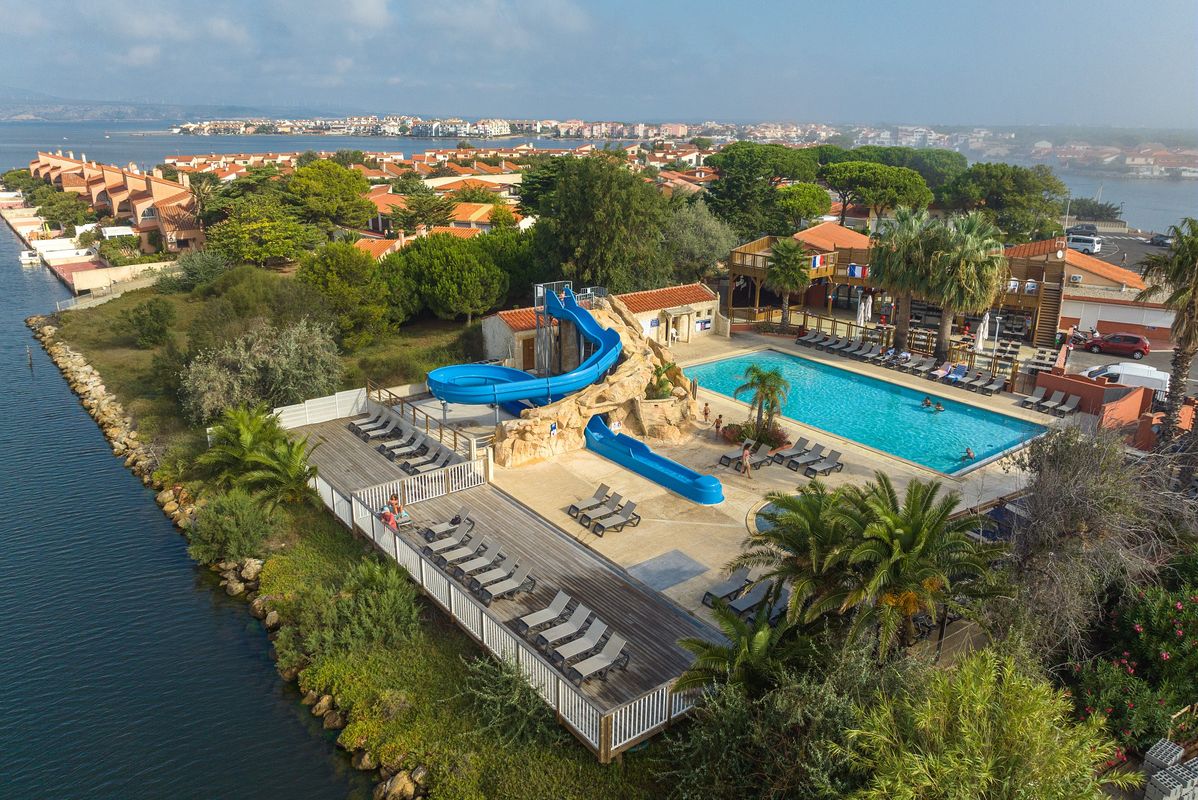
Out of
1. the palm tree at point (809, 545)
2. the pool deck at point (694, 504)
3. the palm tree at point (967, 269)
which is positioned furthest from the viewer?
the palm tree at point (967, 269)

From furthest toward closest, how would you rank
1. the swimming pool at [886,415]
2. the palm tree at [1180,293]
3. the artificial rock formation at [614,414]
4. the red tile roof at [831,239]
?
the red tile roof at [831,239]
the swimming pool at [886,415]
the artificial rock formation at [614,414]
the palm tree at [1180,293]

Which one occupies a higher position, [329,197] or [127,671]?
[329,197]

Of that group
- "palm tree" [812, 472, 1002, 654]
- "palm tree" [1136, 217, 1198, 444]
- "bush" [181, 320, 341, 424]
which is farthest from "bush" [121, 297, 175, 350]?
"palm tree" [1136, 217, 1198, 444]

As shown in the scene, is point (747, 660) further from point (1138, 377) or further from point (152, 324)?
point (152, 324)

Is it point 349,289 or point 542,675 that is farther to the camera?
point 349,289

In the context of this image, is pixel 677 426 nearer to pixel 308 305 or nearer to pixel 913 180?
pixel 308 305

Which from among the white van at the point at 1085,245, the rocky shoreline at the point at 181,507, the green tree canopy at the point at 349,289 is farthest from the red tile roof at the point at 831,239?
the rocky shoreline at the point at 181,507

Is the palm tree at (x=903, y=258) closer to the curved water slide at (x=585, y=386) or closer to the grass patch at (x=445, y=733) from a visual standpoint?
the curved water slide at (x=585, y=386)

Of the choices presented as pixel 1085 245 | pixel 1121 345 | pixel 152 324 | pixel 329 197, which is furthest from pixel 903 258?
pixel 329 197
